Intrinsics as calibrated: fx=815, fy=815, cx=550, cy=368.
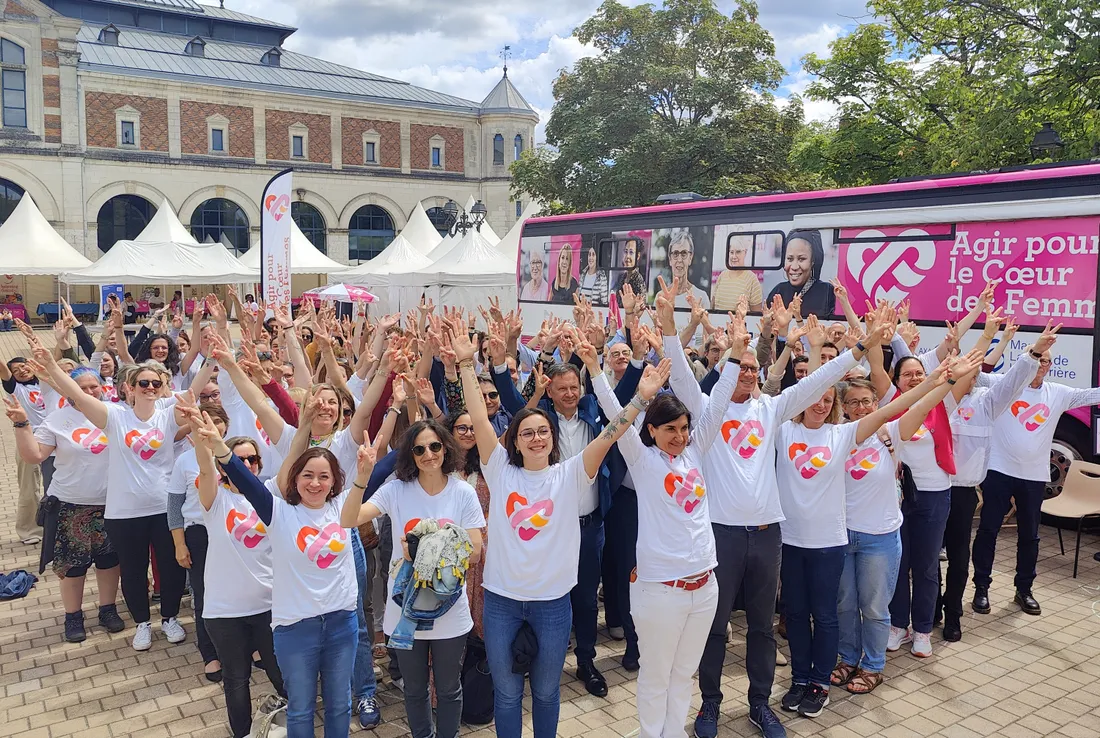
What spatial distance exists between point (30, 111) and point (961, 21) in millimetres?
37029

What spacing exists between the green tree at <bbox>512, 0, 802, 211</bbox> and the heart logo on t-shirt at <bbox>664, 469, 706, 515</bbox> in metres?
21.1

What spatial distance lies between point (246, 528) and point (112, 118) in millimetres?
A: 41157

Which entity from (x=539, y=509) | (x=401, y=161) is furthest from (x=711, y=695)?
(x=401, y=161)

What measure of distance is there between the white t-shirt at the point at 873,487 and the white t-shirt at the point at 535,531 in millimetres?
1836

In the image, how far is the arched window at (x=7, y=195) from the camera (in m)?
35.5

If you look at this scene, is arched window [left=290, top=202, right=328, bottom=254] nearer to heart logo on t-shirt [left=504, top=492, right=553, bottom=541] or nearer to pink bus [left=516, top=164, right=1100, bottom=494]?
pink bus [left=516, top=164, right=1100, bottom=494]

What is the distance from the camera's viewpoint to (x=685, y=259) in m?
12.2

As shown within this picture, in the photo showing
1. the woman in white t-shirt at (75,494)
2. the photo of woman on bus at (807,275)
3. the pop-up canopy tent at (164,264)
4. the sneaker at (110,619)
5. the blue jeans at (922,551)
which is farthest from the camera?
the pop-up canopy tent at (164,264)

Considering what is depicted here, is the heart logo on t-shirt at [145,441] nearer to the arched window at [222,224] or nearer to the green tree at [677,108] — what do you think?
the green tree at [677,108]

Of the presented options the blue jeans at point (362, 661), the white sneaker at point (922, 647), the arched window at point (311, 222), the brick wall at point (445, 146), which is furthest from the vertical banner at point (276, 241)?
the brick wall at point (445, 146)

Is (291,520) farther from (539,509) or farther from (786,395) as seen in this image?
(786,395)

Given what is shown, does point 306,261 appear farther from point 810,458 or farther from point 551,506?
point 551,506

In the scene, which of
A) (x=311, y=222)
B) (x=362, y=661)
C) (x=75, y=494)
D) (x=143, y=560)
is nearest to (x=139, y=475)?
(x=143, y=560)

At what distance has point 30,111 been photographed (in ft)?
118
